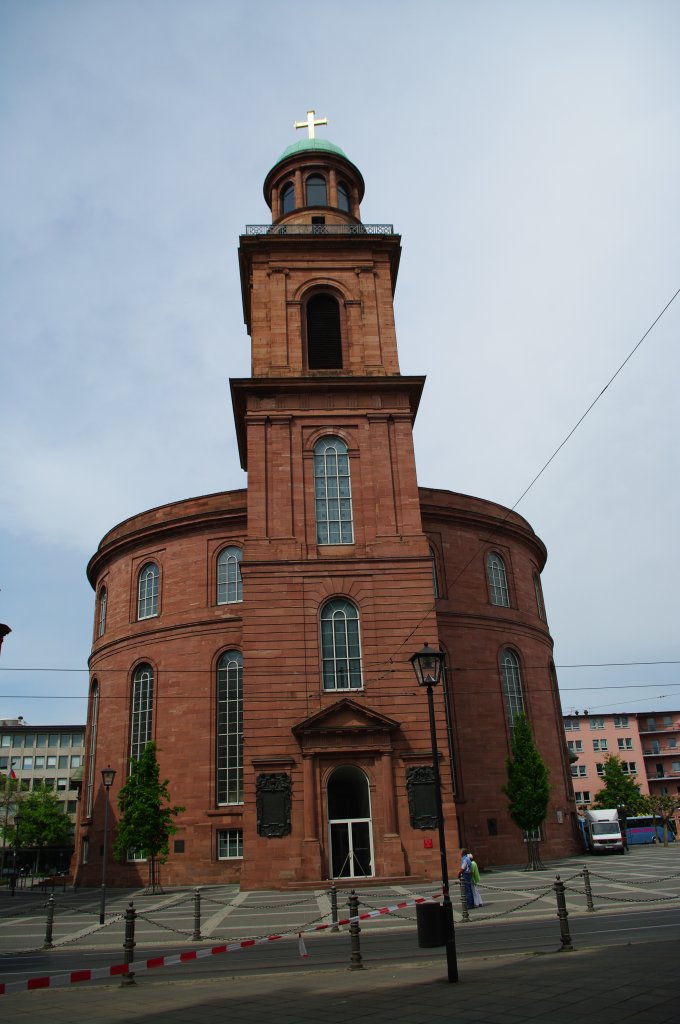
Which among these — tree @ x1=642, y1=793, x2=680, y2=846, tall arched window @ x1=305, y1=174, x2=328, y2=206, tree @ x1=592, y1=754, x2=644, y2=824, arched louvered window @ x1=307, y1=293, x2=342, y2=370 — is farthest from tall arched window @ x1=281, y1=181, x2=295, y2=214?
tree @ x1=592, y1=754, x2=644, y2=824

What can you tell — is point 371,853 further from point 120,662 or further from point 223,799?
point 120,662

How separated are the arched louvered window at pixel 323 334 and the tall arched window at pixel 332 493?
4.20m

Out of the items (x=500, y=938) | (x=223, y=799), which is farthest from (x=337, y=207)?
(x=500, y=938)

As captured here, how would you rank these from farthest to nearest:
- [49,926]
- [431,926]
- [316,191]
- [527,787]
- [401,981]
Result: [316,191] → [527,787] → [49,926] → [431,926] → [401,981]

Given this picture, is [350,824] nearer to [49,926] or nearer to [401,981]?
[49,926]

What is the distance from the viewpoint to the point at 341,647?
99.2ft

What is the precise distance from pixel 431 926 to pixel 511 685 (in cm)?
3090

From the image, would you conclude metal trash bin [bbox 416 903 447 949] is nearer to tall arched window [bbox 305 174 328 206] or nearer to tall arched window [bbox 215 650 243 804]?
tall arched window [bbox 215 650 243 804]

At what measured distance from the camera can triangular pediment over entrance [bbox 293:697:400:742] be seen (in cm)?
2800

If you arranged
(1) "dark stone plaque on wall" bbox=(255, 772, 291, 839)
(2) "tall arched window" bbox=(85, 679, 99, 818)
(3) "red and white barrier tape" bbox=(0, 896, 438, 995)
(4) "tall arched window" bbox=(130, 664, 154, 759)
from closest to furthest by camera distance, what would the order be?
(3) "red and white barrier tape" bbox=(0, 896, 438, 995), (1) "dark stone plaque on wall" bbox=(255, 772, 291, 839), (4) "tall arched window" bbox=(130, 664, 154, 759), (2) "tall arched window" bbox=(85, 679, 99, 818)

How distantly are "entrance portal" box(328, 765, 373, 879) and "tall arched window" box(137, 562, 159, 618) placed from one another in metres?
14.8

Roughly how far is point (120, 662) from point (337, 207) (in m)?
24.9

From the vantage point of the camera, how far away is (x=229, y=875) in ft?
111

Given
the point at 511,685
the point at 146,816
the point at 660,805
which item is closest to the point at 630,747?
the point at 660,805
